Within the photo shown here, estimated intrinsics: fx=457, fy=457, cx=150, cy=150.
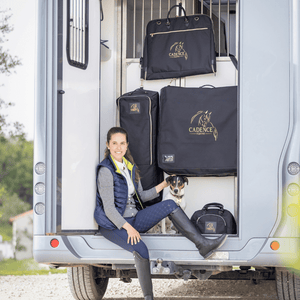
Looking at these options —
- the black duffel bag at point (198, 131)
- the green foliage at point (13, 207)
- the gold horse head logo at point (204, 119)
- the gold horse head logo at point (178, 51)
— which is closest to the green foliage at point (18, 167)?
the green foliage at point (13, 207)

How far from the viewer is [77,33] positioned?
3273 mm

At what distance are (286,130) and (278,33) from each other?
2.17 feet

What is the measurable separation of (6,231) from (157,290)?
25.4m

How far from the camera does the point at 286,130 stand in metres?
3.04

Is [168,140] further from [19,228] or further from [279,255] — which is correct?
[19,228]

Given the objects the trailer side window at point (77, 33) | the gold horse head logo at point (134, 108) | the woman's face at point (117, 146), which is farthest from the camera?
the gold horse head logo at point (134, 108)

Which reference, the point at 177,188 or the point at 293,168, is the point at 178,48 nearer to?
the point at 177,188

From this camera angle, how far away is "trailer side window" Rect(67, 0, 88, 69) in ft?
10.5

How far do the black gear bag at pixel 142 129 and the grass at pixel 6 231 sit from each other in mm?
24785

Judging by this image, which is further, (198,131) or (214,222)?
(198,131)

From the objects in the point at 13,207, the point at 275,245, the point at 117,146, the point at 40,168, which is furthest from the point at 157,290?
the point at 13,207

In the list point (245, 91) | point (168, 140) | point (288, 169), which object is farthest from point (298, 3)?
point (168, 140)

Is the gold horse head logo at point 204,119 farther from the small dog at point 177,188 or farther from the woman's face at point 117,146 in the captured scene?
the woman's face at point 117,146

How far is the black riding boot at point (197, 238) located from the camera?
3049 mm
